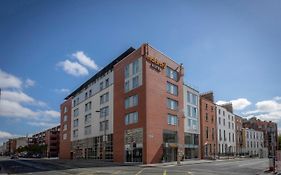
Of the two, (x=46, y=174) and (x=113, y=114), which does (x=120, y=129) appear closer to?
(x=113, y=114)

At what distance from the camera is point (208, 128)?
74.7m

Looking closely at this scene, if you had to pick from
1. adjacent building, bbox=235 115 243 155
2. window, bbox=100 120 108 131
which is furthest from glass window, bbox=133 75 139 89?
adjacent building, bbox=235 115 243 155

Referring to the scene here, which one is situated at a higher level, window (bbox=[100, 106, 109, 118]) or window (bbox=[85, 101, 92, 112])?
window (bbox=[85, 101, 92, 112])

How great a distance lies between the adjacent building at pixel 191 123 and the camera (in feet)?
210

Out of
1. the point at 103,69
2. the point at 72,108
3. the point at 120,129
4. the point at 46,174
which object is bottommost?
the point at 46,174

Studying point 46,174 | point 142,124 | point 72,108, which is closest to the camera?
point 46,174

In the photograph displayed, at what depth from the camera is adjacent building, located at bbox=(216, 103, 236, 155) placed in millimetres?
83238

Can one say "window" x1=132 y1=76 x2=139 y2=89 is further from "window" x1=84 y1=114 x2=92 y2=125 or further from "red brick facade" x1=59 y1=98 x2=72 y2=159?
"red brick facade" x1=59 y1=98 x2=72 y2=159

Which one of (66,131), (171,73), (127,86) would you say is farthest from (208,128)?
(66,131)

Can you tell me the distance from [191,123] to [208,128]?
9.69 metres

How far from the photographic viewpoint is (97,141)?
69812 mm

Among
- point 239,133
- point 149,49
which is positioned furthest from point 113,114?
point 239,133

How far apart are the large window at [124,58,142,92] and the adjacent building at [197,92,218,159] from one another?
74.5 ft

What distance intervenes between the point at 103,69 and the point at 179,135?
2360 cm
